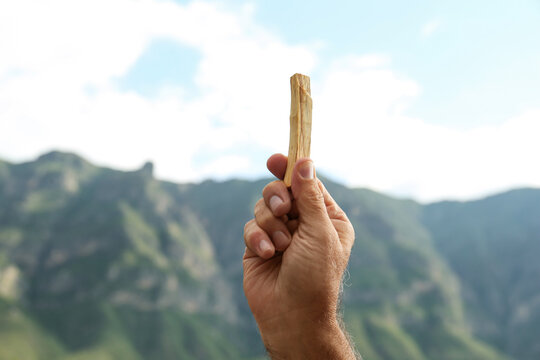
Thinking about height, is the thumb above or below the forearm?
above

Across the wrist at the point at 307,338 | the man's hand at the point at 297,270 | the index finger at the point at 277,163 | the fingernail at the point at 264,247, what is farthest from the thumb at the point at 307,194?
the wrist at the point at 307,338

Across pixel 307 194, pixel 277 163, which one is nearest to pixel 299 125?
pixel 277 163

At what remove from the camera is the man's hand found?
6148 millimetres

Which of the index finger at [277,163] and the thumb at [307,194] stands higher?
the index finger at [277,163]

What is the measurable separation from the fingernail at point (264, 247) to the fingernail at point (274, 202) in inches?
17.2

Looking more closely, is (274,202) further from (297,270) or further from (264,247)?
(297,270)

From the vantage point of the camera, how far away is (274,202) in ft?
22.0

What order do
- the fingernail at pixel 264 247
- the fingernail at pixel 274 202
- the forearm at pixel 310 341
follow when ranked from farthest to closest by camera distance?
the fingernail at pixel 274 202, the fingernail at pixel 264 247, the forearm at pixel 310 341

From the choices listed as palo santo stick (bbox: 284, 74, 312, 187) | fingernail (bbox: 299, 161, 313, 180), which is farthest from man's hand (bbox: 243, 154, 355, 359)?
palo santo stick (bbox: 284, 74, 312, 187)

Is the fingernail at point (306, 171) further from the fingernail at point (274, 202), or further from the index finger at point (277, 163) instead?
the index finger at point (277, 163)

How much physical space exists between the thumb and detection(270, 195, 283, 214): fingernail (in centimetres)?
24

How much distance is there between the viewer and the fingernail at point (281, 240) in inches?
267

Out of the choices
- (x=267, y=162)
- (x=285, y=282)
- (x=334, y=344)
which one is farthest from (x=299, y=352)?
(x=267, y=162)

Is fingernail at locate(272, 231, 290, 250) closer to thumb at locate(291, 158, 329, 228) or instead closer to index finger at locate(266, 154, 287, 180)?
thumb at locate(291, 158, 329, 228)
